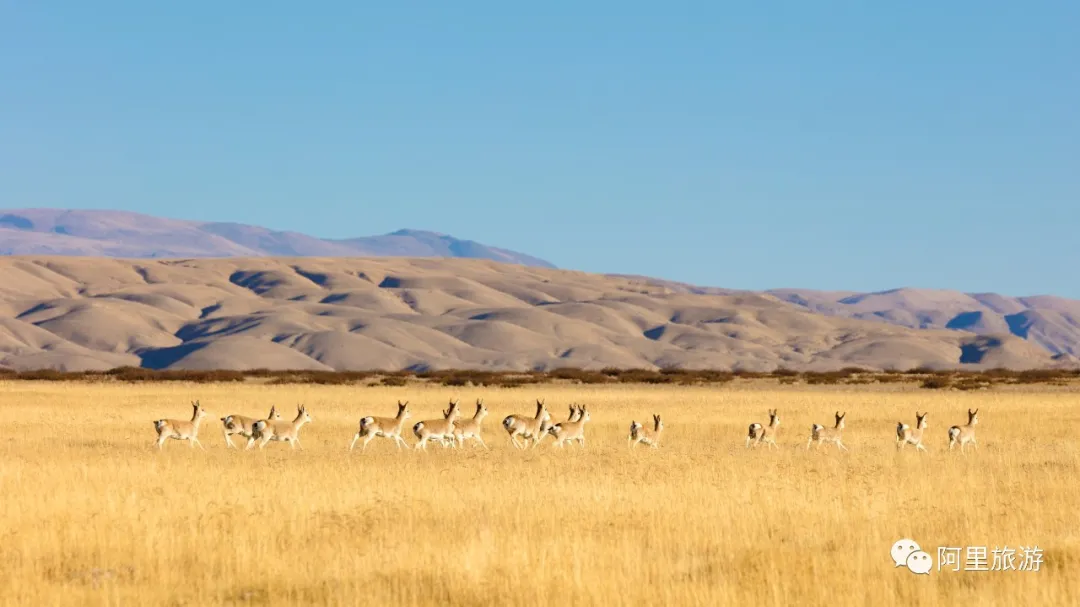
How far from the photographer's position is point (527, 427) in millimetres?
27281

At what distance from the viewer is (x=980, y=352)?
164 meters

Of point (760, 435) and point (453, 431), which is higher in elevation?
point (453, 431)

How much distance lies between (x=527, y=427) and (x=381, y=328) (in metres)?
124

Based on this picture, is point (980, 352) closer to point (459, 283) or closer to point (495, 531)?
point (459, 283)

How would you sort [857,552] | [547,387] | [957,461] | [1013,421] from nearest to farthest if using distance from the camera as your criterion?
[857,552] → [957,461] → [1013,421] → [547,387]

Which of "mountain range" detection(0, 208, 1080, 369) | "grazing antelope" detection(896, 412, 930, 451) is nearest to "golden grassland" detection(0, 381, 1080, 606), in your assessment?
"grazing antelope" detection(896, 412, 930, 451)

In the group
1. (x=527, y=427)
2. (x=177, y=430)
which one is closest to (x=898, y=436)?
(x=527, y=427)

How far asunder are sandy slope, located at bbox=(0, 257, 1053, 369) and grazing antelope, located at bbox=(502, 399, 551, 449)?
101 metres

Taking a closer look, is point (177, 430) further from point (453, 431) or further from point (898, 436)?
point (898, 436)

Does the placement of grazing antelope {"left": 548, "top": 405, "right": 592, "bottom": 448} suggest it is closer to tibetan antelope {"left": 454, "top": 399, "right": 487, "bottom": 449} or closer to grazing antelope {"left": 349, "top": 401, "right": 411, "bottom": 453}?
tibetan antelope {"left": 454, "top": 399, "right": 487, "bottom": 449}

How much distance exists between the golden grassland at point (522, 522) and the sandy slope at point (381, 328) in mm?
104718

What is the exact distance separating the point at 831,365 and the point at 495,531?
13494 centimetres

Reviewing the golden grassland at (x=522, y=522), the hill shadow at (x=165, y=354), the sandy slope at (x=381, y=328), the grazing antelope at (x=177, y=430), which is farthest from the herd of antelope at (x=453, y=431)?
the hill shadow at (x=165, y=354)

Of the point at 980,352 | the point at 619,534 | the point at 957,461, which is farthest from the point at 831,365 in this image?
the point at 619,534
